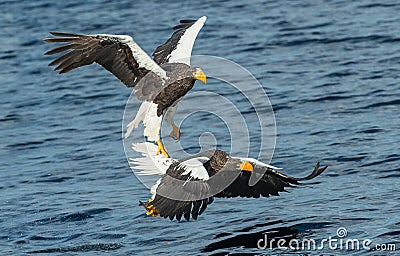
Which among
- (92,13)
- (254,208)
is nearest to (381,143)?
(254,208)

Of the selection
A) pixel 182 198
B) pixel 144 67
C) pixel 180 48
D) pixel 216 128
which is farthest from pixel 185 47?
pixel 216 128

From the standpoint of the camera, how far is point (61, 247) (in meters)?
8.22

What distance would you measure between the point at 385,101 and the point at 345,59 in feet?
6.62

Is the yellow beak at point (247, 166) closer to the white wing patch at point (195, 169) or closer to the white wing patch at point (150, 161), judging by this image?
the white wing patch at point (195, 169)

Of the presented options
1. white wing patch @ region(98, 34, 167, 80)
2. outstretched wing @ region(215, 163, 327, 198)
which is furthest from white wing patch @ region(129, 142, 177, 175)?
white wing patch @ region(98, 34, 167, 80)

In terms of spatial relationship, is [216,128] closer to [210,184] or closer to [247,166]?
[210,184]

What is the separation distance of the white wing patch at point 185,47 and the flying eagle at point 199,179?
2.95ft

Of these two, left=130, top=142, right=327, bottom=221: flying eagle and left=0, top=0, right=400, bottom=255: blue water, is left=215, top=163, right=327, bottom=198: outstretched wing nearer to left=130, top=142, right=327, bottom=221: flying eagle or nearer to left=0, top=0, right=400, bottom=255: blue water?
left=130, top=142, right=327, bottom=221: flying eagle

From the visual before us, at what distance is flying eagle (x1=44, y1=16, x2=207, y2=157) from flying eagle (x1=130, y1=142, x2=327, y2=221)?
28 cm

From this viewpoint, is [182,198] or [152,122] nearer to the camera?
[182,198]

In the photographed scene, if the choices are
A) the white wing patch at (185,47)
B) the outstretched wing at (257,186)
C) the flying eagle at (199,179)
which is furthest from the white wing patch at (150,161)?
the white wing patch at (185,47)

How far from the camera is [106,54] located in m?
7.99

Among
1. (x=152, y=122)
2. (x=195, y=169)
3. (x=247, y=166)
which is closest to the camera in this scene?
(x=247, y=166)

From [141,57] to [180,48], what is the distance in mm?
907
